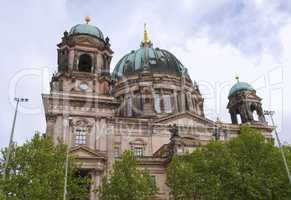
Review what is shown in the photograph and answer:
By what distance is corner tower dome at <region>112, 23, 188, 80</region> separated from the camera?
63750mm

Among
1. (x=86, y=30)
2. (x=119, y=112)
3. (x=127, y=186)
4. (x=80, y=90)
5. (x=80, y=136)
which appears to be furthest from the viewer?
(x=119, y=112)

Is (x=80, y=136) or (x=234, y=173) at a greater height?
(x=80, y=136)

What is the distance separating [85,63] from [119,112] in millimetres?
11974

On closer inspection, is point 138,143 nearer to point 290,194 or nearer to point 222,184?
point 222,184

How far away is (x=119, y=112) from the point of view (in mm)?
58656

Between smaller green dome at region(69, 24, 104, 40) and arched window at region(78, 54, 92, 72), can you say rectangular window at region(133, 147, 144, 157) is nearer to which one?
arched window at region(78, 54, 92, 72)

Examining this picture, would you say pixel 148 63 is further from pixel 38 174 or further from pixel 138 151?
pixel 38 174

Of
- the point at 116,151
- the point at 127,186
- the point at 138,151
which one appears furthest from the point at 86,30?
the point at 127,186

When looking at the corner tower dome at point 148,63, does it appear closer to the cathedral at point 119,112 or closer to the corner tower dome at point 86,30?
the cathedral at point 119,112

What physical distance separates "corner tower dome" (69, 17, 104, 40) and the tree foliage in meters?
22.4

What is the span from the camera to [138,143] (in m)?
48.6

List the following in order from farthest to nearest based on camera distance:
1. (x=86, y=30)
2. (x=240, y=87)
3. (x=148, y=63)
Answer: (x=148, y=63), (x=240, y=87), (x=86, y=30)

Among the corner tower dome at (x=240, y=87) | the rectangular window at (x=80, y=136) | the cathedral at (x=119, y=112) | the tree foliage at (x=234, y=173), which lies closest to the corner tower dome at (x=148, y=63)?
the cathedral at (x=119, y=112)

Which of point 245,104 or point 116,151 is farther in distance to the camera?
point 245,104
